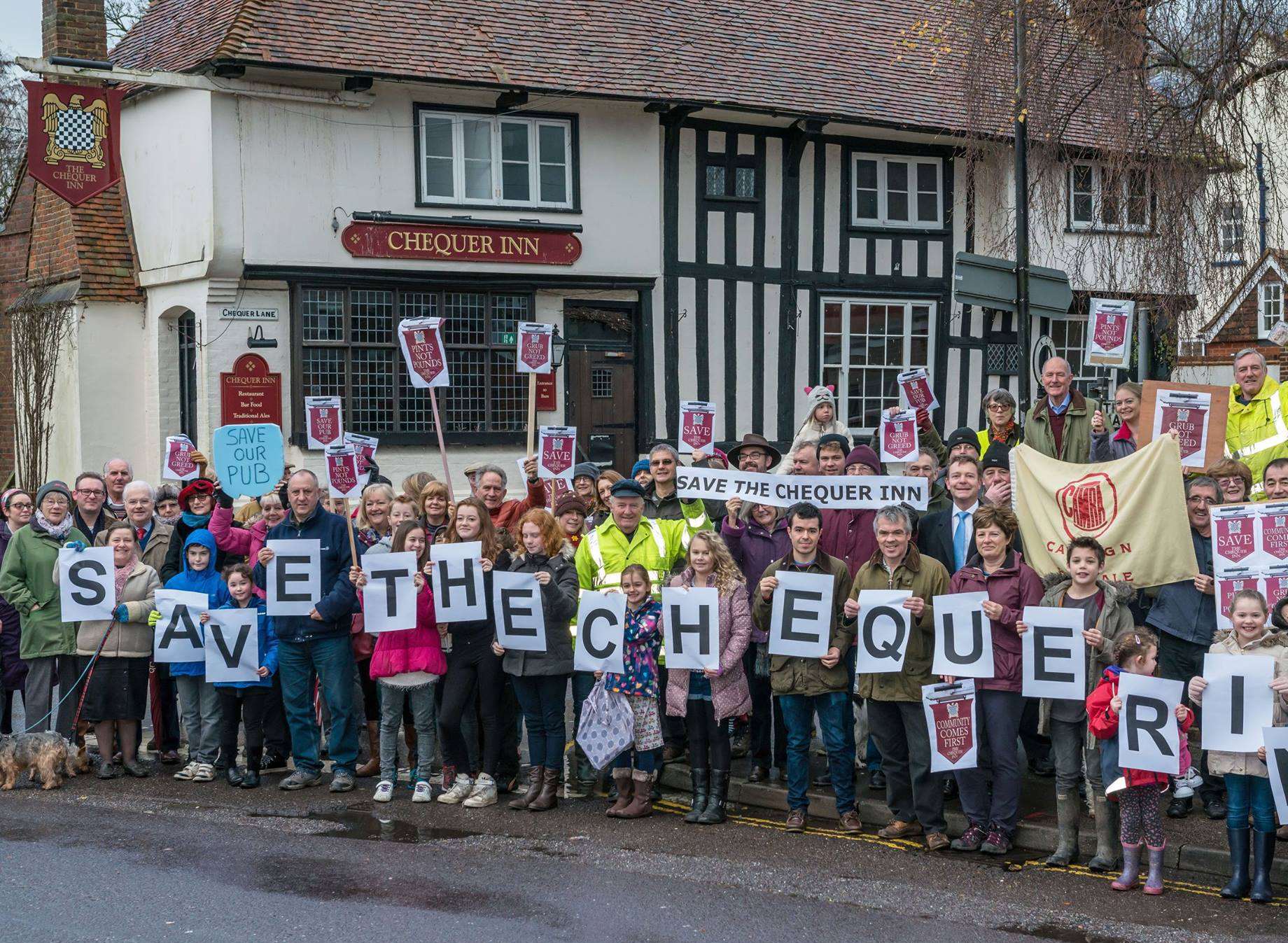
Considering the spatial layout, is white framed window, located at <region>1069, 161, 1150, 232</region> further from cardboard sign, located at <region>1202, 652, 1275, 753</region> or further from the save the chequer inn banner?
cardboard sign, located at <region>1202, 652, 1275, 753</region>

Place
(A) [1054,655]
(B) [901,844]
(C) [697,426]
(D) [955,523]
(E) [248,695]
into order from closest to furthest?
(A) [1054,655], (B) [901,844], (D) [955,523], (E) [248,695], (C) [697,426]

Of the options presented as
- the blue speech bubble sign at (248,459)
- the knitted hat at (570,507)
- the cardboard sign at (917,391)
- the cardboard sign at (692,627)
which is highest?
the cardboard sign at (917,391)

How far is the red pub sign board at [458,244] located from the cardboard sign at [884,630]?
1357 cm

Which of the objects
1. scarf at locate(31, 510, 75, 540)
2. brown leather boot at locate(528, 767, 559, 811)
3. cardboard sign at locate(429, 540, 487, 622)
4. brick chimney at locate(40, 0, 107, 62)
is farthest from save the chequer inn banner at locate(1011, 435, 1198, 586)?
brick chimney at locate(40, 0, 107, 62)

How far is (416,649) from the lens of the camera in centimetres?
1034

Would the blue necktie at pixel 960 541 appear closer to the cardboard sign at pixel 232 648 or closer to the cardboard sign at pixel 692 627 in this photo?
the cardboard sign at pixel 692 627

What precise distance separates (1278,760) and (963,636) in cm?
183

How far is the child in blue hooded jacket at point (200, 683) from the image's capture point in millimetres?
11055

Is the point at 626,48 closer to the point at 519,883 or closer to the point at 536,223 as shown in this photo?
the point at 536,223

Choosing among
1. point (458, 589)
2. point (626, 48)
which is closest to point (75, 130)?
point (626, 48)

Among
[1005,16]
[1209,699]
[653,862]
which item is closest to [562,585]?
[653,862]

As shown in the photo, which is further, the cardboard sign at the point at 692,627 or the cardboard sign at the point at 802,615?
the cardboard sign at the point at 692,627

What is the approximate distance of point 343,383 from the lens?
2139 centimetres

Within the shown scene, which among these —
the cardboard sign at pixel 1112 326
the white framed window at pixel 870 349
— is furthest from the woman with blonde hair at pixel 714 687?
the white framed window at pixel 870 349
